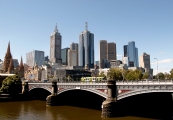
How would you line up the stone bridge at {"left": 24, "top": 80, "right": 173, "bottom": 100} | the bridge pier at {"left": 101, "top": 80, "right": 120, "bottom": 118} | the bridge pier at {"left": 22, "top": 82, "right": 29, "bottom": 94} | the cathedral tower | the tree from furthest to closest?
the cathedral tower < the bridge pier at {"left": 22, "top": 82, "right": 29, "bottom": 94} < the tree < the bridge pier at {"left": 101, "top": 80, "right": 120, "bottom": 118} < the stone bridge at {"left": 24, "top": 80, "right": 173, "bottom": 100}

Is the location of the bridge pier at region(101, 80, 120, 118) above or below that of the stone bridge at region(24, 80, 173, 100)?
below

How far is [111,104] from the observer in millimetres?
47531

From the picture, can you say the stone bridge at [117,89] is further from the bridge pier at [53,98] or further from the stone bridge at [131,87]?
the bridge pier at [53,98]

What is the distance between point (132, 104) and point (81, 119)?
20.3 metres

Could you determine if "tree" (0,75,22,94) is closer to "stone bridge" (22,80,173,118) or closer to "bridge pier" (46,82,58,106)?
"bridge pier" (46,82,58,106)

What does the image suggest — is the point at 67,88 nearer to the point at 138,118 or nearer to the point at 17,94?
→ the point at 138,118

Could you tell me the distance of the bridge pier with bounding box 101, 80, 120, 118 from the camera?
46.8 m

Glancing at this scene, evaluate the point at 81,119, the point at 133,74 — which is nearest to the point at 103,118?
the point at 81,119

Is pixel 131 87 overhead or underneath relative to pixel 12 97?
overhead

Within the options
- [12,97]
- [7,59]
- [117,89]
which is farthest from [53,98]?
[7,59]

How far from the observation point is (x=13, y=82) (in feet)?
306

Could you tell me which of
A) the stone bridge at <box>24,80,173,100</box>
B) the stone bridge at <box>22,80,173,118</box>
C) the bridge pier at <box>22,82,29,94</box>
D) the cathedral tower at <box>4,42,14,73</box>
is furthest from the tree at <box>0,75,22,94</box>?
the cathedral tower at <box>4,42,14,73</box>

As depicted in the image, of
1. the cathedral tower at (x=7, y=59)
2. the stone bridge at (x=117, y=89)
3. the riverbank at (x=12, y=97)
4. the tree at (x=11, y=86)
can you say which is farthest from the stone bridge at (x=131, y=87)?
the cathedral tower at (x=7, y=59)

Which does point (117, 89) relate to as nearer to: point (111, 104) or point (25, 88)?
point (111, 104)
